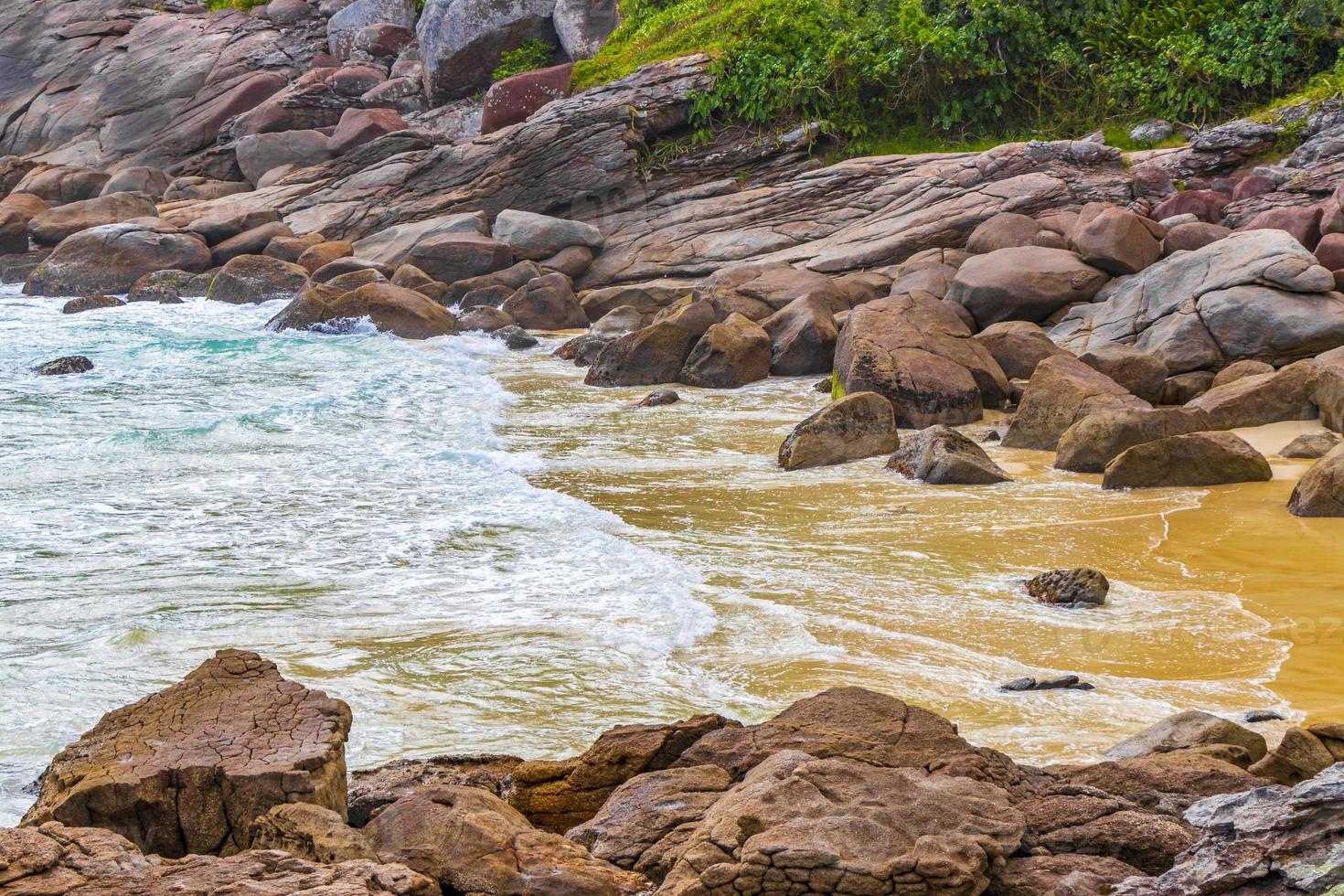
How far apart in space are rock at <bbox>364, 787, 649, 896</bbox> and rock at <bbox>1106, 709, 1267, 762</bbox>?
2143 mm

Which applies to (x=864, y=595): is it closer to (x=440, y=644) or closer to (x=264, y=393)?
(x=440, y=644)

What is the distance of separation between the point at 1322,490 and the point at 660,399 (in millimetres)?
7067

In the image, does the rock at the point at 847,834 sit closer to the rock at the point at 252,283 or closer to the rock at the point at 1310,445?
the rock at the point at 1310,445

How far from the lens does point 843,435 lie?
1087cm

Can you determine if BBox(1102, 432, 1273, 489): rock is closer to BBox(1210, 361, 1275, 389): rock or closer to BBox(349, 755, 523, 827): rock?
BBox(1210, 361, 1275, 389): rock

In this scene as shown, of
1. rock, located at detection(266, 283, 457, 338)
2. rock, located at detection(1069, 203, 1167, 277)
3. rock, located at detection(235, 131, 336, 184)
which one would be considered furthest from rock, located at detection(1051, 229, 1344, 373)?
rock, located at detection(235, 131, 336, 184)

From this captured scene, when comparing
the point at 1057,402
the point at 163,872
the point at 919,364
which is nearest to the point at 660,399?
the point at 919,364

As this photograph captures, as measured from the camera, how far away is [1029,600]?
23.2 ft

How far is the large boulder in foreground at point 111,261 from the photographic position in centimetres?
2402

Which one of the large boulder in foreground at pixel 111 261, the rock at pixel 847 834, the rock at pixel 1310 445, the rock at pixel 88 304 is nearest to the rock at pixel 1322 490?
the rock at pixel 1310 445

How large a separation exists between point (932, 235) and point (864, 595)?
12.1 metres

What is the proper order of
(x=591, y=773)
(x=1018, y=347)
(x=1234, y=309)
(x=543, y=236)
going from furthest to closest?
1. (x=543, y=236)
2. (x=1018, y=347)
3. (x=1234, y=309)
4. (x=591, y=773)

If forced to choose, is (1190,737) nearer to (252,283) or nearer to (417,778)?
(417,778)

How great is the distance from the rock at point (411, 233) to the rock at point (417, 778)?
19.1 metres
